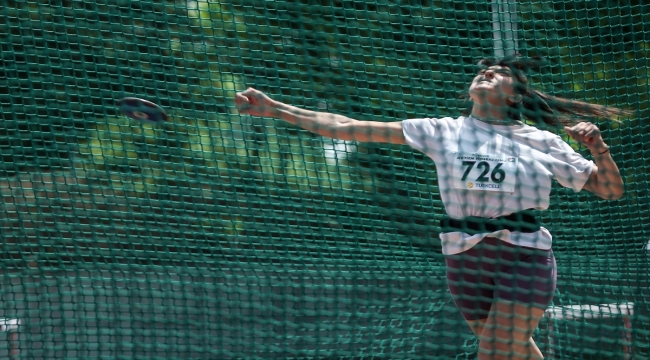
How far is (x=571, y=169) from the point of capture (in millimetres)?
2662

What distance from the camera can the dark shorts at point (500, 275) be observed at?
2639 millimetres

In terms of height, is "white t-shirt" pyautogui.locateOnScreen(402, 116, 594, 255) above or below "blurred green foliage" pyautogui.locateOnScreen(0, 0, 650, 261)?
below

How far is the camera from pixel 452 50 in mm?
4723

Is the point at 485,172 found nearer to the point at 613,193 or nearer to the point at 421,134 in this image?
the point at 421,134

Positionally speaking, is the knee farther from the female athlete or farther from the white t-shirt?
the white t-shirt

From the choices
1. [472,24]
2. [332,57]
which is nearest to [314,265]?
[332,57]

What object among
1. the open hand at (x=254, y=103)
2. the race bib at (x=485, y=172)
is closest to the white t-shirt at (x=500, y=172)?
the race bib at (x=485, y=172)

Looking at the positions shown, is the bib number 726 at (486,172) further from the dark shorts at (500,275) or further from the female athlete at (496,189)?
the dark shorts at (500,275)

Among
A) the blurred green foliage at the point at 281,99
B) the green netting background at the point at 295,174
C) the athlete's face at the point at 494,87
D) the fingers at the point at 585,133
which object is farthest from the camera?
the blurred green foliage at the point at 281,99

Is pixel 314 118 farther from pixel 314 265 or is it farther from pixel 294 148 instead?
pixel 294 148

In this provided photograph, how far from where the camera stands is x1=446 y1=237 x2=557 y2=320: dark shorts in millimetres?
2639

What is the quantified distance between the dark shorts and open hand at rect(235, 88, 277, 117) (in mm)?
764

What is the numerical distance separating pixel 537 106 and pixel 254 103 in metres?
1.04

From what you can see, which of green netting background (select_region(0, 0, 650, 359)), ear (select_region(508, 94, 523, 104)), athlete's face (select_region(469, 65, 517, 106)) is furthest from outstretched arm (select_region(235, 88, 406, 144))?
green netting background (select_region(0, 0, 650, 359))
